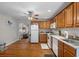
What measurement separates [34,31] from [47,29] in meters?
1.53

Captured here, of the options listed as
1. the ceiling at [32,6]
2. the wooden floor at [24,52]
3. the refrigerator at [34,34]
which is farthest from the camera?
the refrigerator at [34,34]

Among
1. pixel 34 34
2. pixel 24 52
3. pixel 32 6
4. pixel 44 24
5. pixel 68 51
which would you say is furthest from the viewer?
pixel 44 24

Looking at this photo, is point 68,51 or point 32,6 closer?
point 68,51

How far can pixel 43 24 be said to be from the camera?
9.87m

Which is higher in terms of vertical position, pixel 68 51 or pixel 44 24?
Answer: pixel 44 24

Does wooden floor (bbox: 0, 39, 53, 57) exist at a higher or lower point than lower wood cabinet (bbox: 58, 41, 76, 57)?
lower

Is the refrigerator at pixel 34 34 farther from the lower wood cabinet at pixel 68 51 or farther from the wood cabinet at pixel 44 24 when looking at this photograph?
the lower wood cabinet at pixel 68 51

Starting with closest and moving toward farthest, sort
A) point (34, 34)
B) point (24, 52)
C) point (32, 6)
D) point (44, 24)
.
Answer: point (32, 6)
point (24, 52)
point (34, 34)
point (44, 24)

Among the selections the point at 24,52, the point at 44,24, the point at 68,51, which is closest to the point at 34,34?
the point at 44,24

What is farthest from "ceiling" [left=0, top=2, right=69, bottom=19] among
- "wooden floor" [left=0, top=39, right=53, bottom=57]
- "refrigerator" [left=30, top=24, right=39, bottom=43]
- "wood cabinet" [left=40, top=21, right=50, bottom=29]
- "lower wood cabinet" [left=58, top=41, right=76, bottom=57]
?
"wood cabinet" [left=40, top=21, right=50, bottom=29]

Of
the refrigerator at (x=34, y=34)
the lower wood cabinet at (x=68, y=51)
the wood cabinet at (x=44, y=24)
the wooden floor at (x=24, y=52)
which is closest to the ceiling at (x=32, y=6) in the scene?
the lower wood cabinet at (x=68, y=51)

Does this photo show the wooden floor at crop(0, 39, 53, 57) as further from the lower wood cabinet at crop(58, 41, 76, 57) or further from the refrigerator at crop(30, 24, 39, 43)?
the refrigerator at crop(30, 24, 39, 43)

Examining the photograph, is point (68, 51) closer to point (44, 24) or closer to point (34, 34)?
point (34, 34)

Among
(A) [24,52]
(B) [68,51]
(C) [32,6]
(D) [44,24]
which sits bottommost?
(A) [24,52]
